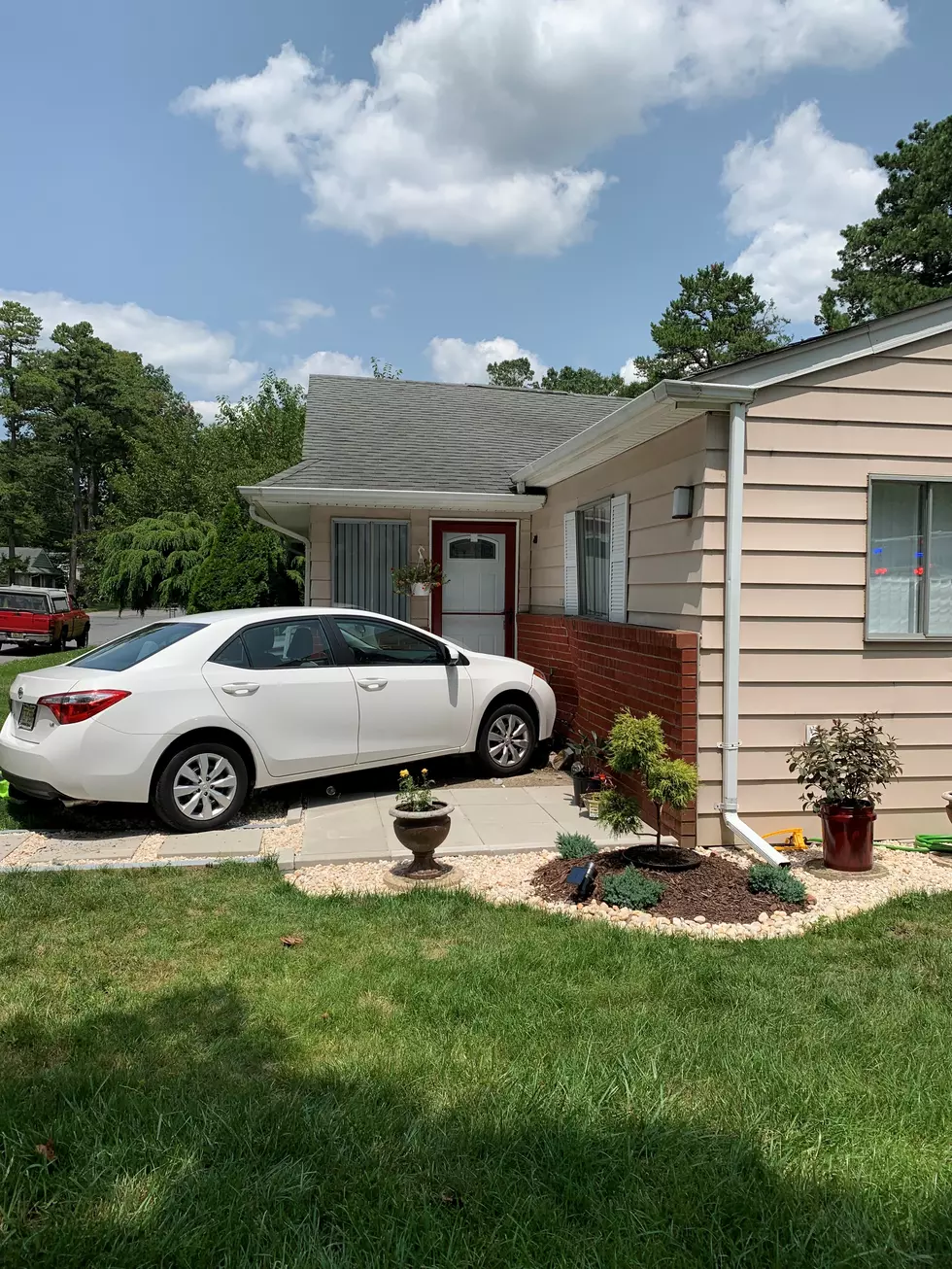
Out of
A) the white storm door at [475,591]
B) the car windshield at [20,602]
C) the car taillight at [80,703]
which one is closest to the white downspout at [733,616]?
the car taillight at [80,703]

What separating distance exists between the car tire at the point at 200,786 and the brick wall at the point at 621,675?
3023mm

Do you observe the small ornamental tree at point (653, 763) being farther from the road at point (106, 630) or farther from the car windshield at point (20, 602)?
the car windshield at point (20, 602)

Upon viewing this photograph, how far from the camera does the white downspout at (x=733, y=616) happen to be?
5.48 m

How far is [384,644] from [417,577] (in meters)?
2.98

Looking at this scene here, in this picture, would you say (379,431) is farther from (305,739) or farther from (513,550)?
(305,739)

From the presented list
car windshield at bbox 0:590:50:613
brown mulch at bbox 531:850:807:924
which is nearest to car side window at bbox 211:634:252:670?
brown mulch at bbox 531:850:807:924

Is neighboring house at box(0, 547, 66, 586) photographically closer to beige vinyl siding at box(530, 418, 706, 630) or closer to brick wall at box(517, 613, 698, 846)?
brick wall at box(517, 613, 698, 846)

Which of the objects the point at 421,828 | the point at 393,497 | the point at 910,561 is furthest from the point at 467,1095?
the point at 393,497

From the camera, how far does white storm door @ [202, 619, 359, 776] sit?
5.94 meters

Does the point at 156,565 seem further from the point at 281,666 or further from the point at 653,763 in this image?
the point at 653,763

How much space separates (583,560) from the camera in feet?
27.6

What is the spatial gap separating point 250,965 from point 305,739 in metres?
2.76

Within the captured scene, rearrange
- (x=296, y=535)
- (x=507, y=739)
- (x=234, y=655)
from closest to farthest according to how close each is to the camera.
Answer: (x=234, y=655), (x=507, y=739), (x=296, y=535)

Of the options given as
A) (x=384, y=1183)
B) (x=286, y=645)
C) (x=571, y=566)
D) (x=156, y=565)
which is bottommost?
(x=384, y=1183)
